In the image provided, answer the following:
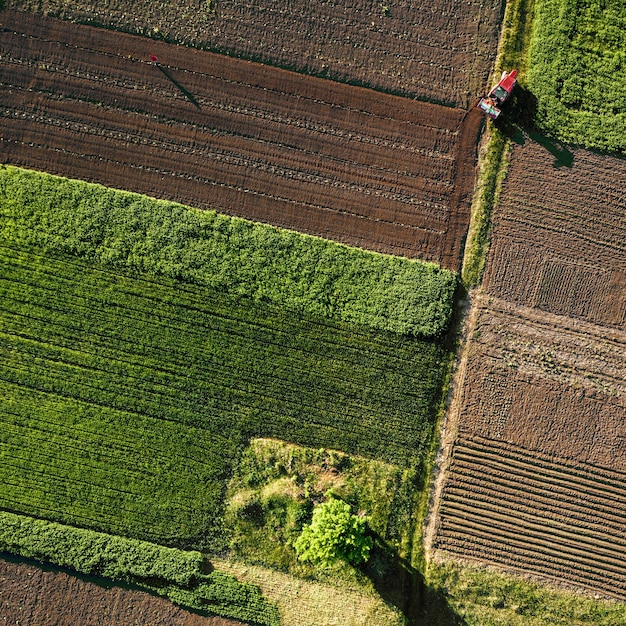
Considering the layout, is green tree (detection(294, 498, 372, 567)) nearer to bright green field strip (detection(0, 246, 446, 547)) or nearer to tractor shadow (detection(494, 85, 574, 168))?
bright green field strip (detection(0, 246, 446, 547))

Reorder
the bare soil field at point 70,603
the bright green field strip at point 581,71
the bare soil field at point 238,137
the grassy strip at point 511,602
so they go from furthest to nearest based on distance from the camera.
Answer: the bright green field strip at point 581,71, the bare soil field at point 238,137, the grassy strip at point 511,602, the bare soil field at point 70,603

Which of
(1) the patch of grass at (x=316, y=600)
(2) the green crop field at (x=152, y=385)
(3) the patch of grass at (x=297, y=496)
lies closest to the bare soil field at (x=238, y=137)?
(2) the green crop field at (x=152, y=385)

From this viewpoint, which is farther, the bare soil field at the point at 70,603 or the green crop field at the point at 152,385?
the green crop field at the point at 152,385

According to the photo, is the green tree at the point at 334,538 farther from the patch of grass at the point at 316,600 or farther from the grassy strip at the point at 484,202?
the grassy strip at the point at 484,202

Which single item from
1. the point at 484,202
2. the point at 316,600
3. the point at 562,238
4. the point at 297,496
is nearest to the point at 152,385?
the point at 297,496

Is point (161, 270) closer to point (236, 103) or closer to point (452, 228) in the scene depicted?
point (236, 103)

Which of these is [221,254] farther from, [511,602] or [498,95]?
[511,602]

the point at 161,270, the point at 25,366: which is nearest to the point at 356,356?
the point at 161,270
